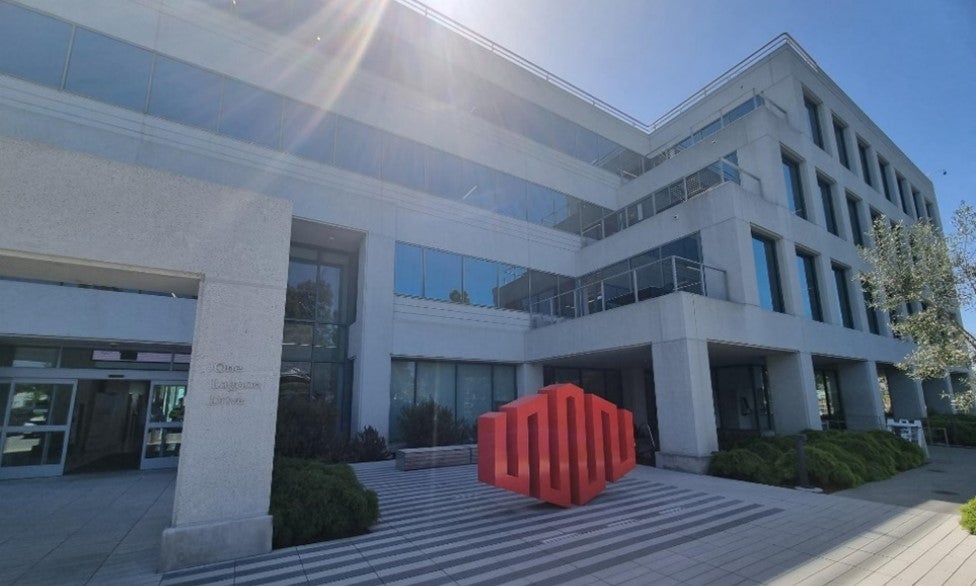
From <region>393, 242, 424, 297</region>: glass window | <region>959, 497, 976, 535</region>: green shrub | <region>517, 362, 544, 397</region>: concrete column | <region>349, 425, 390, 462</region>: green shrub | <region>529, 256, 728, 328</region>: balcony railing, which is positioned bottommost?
<region>959, 497, 976, 535</region>: green shrub

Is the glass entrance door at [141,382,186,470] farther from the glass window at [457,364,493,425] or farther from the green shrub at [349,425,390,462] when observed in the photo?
the glass window at [457,364,493,425]

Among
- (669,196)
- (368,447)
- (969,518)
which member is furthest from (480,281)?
(969,518)

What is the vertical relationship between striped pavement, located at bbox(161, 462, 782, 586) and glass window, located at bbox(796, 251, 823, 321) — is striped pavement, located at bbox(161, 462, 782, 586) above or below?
below

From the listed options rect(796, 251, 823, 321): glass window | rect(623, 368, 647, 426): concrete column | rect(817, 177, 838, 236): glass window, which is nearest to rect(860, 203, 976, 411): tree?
Result: rect(796, 251, 823, 321): glass window

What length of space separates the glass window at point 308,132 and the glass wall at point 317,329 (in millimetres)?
3443

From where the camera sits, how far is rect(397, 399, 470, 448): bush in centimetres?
1494

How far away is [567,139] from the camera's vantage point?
23141mm

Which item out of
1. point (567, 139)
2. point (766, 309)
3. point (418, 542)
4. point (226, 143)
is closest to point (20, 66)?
point (226, 143)

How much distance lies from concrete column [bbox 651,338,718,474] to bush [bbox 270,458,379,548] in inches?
336

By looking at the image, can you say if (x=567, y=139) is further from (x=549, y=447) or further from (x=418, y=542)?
(x=418, y=542)

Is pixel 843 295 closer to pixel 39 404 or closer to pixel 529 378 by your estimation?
pixel 529 378

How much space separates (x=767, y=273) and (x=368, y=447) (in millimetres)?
14931

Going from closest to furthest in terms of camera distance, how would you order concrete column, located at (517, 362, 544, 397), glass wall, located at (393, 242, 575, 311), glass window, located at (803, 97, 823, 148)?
glass wall, located at (393, 242, 575, 311), concrete column, located at (517, 362, 544, 397), glass window, located at (803, 97, 823, 148)

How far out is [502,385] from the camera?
18.7m
